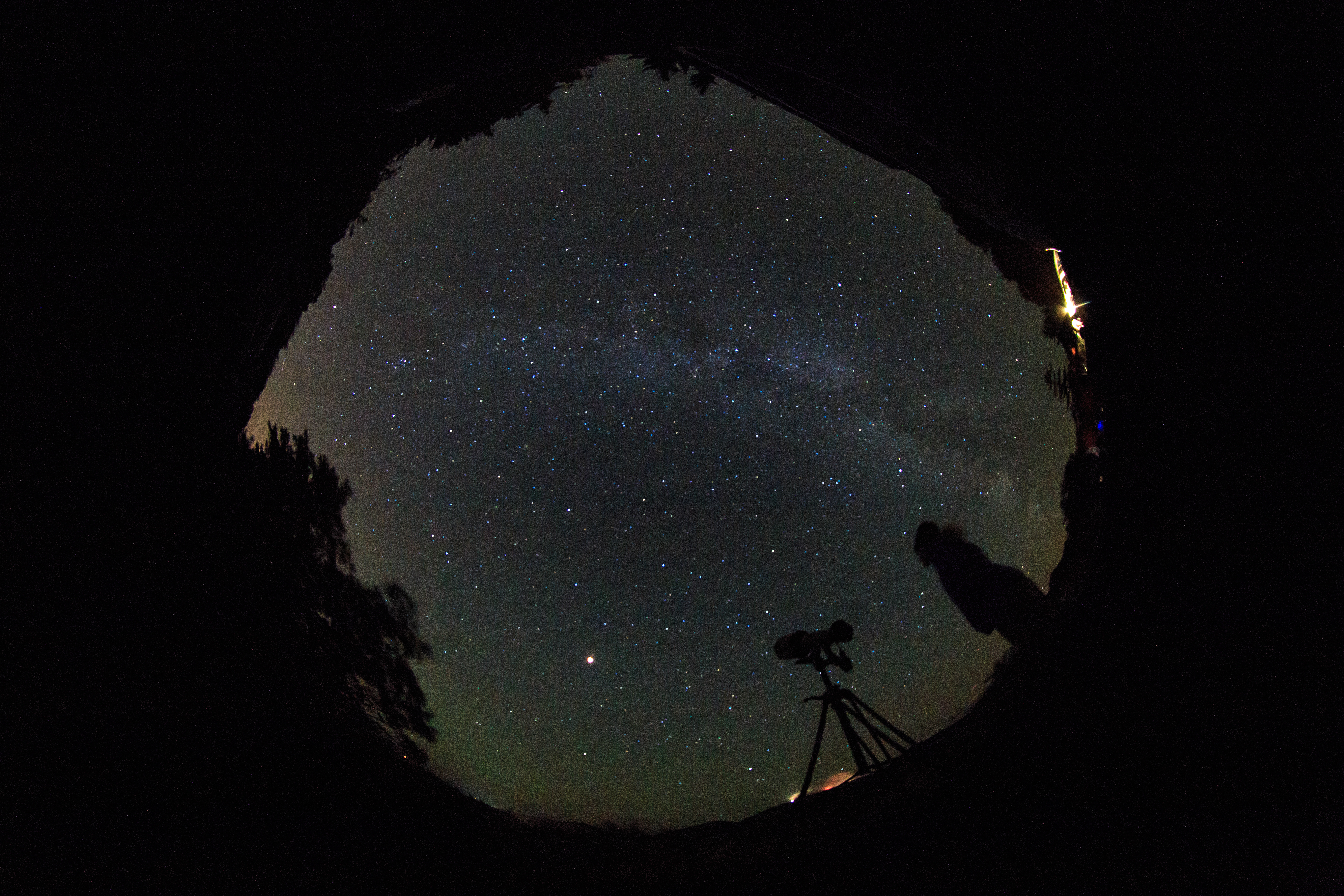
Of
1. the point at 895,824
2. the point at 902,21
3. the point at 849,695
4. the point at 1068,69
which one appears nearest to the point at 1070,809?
the point at 895,824

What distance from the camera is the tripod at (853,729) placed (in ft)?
4.68

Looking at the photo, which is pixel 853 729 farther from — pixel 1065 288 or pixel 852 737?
pixel 1065 288

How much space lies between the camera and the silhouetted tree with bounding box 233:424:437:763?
147 cm

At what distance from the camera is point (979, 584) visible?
143 cm

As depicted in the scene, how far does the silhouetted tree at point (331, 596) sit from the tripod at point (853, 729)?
115cm

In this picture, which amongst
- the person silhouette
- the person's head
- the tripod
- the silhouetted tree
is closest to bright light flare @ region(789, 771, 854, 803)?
the tripod

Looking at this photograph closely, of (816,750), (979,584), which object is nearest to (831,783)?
(816,750)

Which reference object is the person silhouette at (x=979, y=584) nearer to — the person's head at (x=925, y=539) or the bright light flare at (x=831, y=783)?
the person's head at (x=925, y=539)

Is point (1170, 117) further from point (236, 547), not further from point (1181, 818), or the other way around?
point (236, 547)

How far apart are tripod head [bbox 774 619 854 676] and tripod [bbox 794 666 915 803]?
0.03 ft

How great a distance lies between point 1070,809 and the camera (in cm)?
178

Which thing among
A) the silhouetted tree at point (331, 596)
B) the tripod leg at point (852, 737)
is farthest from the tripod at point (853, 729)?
the silhouetted tree at point (331, 596)

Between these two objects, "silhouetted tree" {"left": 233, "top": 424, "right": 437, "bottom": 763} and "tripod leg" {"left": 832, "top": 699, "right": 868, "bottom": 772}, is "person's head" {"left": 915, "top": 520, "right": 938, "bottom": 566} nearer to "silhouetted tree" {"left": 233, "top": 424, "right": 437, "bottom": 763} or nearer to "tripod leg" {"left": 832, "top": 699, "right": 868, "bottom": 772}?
"tripod leg" {"left": 832, "top": 699, "right": 868, "bottom": 772}

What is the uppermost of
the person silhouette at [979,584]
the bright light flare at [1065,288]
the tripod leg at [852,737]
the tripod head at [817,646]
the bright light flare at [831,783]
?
the bright light flare at [1065,288]
